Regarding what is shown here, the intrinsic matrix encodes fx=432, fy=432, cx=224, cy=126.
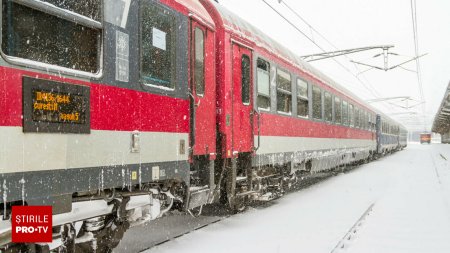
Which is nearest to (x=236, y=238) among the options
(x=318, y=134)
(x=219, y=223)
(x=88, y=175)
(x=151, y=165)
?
(x=219, y=223)

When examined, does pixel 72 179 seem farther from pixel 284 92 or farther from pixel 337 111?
pixel 337 111

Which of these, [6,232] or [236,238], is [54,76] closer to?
[6,232]

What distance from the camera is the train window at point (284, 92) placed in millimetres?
9469

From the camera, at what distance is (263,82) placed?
860cm

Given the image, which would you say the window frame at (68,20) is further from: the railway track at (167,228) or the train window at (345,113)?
the train window at (345,113)

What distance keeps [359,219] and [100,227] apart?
16.1 feet

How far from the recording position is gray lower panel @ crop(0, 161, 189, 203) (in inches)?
121

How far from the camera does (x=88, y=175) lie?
149 inches

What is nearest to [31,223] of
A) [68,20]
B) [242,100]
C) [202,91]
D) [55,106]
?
[55,106]

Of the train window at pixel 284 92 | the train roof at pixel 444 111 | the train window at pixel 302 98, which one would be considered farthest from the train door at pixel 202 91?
the train roof at pixel 444 111

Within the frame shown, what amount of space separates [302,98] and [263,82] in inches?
113

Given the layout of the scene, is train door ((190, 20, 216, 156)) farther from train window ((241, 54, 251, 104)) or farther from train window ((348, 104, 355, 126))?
train window ((348, 104, 355, 126))

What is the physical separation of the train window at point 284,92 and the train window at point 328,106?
3.88 meters

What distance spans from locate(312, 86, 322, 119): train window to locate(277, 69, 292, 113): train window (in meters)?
2.30
